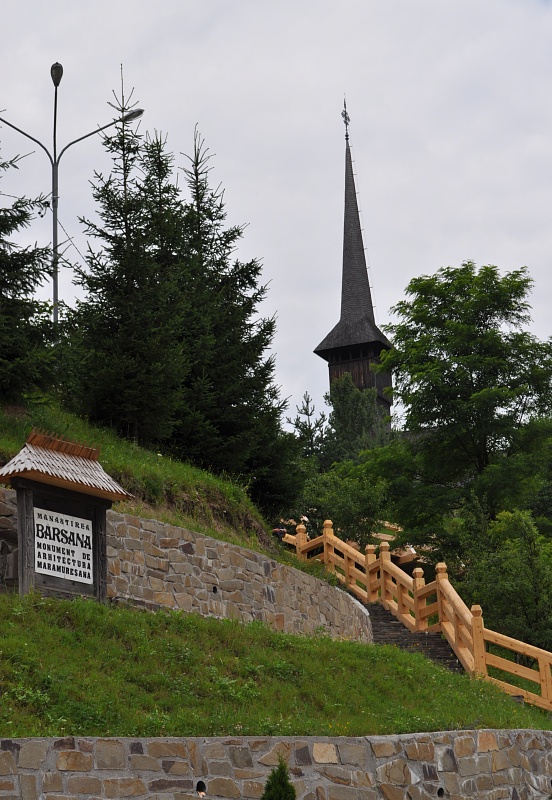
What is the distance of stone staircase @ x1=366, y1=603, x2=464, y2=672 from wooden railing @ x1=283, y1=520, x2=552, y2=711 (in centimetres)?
15

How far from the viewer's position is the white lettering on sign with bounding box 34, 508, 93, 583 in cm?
1388

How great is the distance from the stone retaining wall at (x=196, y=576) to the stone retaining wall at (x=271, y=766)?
15.3 feet

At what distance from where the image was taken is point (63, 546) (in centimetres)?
1419

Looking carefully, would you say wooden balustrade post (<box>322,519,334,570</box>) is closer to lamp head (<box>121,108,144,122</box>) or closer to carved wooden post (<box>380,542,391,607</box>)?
carved wooden post (<box>380,542,391,607</box>)

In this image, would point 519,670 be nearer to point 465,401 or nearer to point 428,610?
point 428,610

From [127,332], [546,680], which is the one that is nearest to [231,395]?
[127,332]

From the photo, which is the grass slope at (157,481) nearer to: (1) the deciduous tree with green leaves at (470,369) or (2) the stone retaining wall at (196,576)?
(2) the stone retaining wall at (196,576)

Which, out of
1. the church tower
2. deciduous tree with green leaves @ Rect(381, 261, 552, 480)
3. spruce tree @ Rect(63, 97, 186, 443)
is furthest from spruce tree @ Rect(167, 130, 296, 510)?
the church tower

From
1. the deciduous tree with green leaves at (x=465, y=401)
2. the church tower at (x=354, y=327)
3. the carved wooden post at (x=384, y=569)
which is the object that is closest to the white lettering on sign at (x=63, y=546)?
Answer: the carved wooden post at (x=384, y=569)

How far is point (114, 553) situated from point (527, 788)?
6.24m

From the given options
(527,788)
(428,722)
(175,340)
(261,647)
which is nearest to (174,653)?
(261,647)

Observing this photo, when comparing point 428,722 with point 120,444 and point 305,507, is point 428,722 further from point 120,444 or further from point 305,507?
point 305,507

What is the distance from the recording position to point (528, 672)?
18547 millimetres

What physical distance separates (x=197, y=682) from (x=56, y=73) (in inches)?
572
